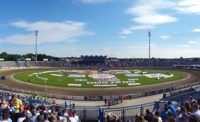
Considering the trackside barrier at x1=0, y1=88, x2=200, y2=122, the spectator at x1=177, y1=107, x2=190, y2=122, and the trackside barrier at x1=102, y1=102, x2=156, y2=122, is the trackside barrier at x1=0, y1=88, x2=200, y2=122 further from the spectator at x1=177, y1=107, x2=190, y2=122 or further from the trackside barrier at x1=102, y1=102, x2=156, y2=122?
the spectator at x1=177, y1=107, x2=190, y2=122

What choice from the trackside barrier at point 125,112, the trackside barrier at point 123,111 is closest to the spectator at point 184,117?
the trackside barrier at point 123,111

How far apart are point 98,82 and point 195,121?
202 feet

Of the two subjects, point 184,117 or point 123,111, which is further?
point 123,111

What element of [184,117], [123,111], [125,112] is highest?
[184,117]

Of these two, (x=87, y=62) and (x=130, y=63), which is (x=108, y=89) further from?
(x=87, y=62)

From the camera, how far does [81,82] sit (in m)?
68.6

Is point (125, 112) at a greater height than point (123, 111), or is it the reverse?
point (123, 111)

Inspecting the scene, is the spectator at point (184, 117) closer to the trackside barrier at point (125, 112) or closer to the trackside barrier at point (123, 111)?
the trackside barrier at point (123, 111)

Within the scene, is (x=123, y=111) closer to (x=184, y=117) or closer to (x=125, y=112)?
(x=125, y=112)

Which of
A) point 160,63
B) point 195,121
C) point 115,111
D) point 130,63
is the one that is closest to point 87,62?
point 130,63

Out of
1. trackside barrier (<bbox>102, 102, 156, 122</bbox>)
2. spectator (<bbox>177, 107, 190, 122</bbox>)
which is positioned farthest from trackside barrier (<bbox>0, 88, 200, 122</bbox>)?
spectator (<bbox>177, 107, 190, 122</bbox>)

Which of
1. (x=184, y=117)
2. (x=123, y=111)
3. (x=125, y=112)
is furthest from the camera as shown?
(x=125, y=112)

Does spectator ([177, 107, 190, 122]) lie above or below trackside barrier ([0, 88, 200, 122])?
above

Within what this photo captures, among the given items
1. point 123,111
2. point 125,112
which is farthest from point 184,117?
point 125,112
